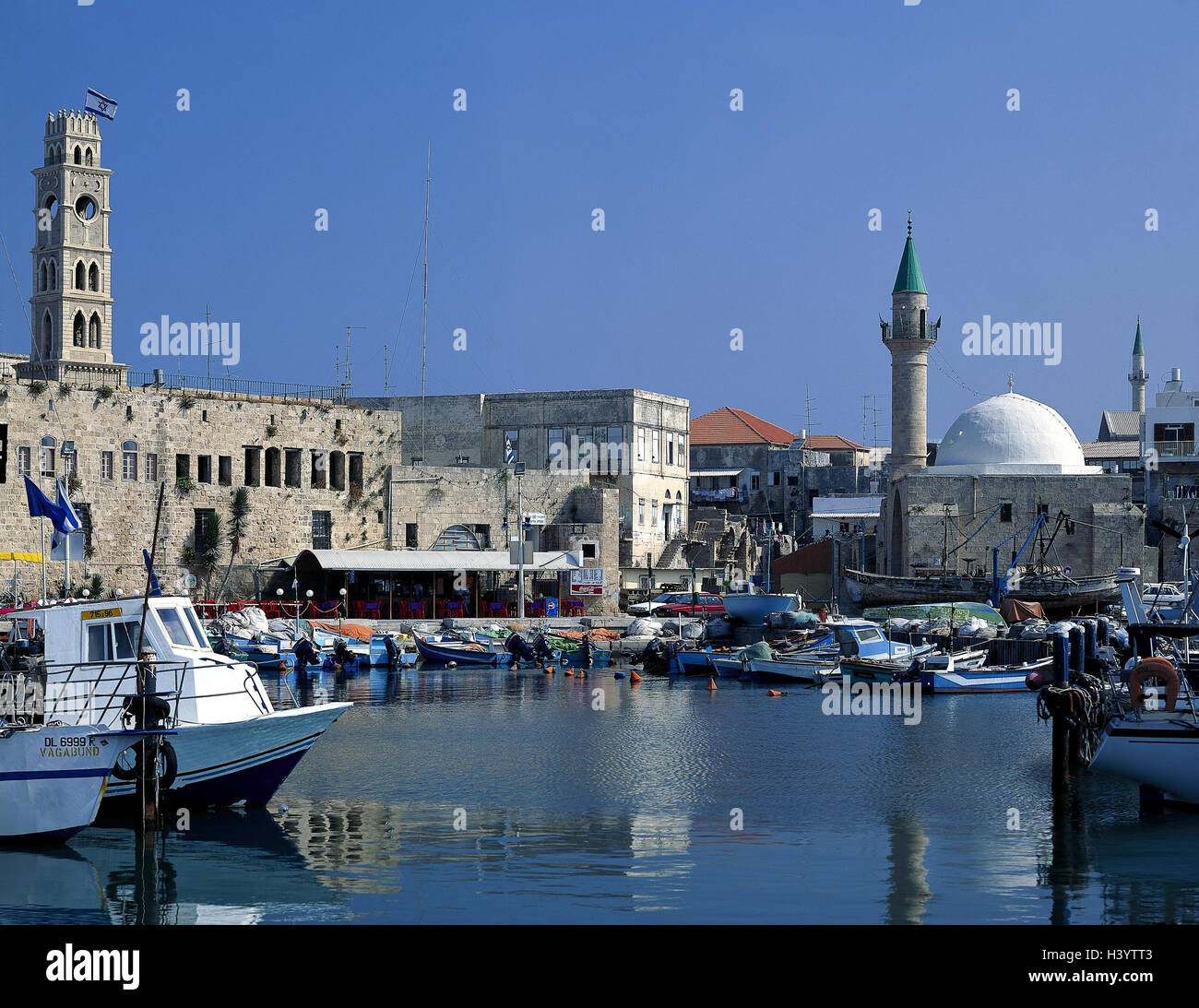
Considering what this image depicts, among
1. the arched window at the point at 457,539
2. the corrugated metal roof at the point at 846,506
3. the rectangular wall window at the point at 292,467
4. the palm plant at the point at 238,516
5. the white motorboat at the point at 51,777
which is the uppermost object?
the rectangular wall window at the point at 292,467

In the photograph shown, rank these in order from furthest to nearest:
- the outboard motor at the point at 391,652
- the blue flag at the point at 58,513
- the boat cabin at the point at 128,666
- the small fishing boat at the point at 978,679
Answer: the outboard motor at the point at 391,652 < the small fishing boat at the point at 978,679 < the blue flag at the point at 58,513 < the boat cabin at the point at 128,666

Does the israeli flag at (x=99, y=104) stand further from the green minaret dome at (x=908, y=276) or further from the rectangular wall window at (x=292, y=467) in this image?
the green minaret dome at (x=908, y=276)

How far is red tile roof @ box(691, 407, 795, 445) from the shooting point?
99875mm

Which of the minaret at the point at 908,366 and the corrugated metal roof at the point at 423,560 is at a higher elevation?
the minaret at the point at 908,366

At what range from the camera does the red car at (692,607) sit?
56812 millimetres

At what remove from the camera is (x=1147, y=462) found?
2849 inches

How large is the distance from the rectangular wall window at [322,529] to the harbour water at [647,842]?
2893 centimetres

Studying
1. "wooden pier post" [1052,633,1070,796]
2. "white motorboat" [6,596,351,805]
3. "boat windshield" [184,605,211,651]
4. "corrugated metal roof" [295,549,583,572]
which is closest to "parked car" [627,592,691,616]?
"corrugated metal roof" [295,549,583,572]

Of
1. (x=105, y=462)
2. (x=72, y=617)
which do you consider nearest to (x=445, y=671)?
(x=105, y=462)

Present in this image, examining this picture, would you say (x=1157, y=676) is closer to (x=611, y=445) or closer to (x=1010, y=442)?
(x=611, y=445)

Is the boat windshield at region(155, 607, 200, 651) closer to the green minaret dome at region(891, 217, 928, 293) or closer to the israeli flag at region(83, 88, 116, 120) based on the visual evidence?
the israeli flag at region(83, 88, 116, 120)

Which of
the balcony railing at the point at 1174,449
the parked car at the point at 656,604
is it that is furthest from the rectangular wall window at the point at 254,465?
the balcony railing at the point at 1174,449

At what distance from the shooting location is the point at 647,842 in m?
18.2
